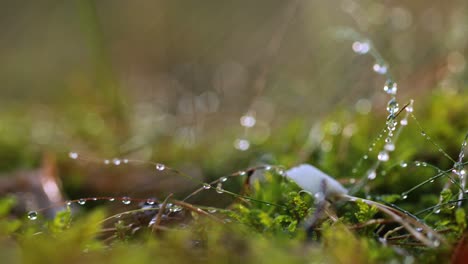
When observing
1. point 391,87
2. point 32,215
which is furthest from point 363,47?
point 32,215

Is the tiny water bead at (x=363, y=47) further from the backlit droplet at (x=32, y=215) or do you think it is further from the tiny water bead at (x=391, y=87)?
the backlit droplet at (x=32, y=215)

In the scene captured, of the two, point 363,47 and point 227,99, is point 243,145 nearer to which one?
point 363,47

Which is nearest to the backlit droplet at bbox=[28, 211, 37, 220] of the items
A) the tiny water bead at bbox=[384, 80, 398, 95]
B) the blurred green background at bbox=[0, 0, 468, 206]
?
the blurred green background at bbox=[0, 0, 468, 206]

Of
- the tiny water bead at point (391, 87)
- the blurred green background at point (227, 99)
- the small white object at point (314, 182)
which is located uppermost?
the blurred green background at point (227, 99)

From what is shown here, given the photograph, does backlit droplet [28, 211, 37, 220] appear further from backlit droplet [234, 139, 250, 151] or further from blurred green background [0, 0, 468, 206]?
backlit droplet [234, 139, 250, 151]

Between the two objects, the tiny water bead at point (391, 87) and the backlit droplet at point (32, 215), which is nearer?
the backlit droplet at point (32, 215)

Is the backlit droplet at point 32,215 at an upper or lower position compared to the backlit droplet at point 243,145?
lower

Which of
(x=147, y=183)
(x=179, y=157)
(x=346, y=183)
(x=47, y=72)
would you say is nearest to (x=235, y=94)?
(x=179, y=157)

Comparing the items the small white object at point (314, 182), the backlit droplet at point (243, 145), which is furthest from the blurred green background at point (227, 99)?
the small white object at point (314, 182)
